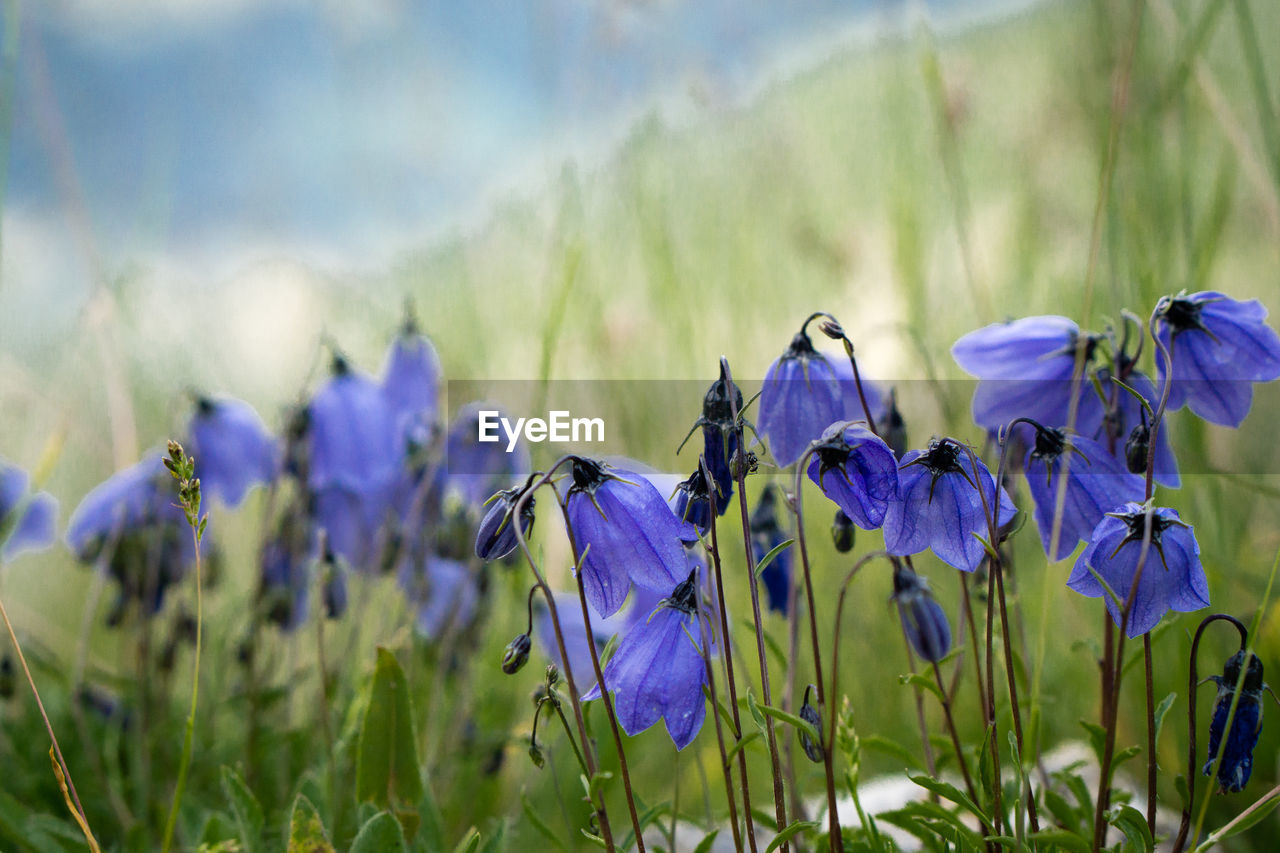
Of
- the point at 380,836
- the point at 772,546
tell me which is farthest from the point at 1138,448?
the point at 380,836

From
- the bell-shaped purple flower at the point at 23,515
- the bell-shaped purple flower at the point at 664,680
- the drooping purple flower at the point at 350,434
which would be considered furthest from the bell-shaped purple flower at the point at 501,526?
the bell-shaped purple flower at the point at 23,515

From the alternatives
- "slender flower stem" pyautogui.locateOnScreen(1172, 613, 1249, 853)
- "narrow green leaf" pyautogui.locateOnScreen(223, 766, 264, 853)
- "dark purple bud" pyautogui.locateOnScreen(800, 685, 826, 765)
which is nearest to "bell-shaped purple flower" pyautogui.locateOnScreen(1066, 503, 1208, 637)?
"slender flower stem" pyautogui.locateOnScreen(1172, 613, 1249, 853)

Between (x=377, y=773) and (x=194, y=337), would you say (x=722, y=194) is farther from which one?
(x=377, y=773)

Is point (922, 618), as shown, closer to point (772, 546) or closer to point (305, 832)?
point (772, 546)

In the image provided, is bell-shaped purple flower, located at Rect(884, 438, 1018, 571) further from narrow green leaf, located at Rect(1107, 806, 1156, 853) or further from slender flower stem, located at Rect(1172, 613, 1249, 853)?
narrow green leaf, located at Rect(1107, 806, 1156, 853)

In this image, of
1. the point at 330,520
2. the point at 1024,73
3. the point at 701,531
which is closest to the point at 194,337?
the point at 330,520

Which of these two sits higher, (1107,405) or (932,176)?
(932,176)
